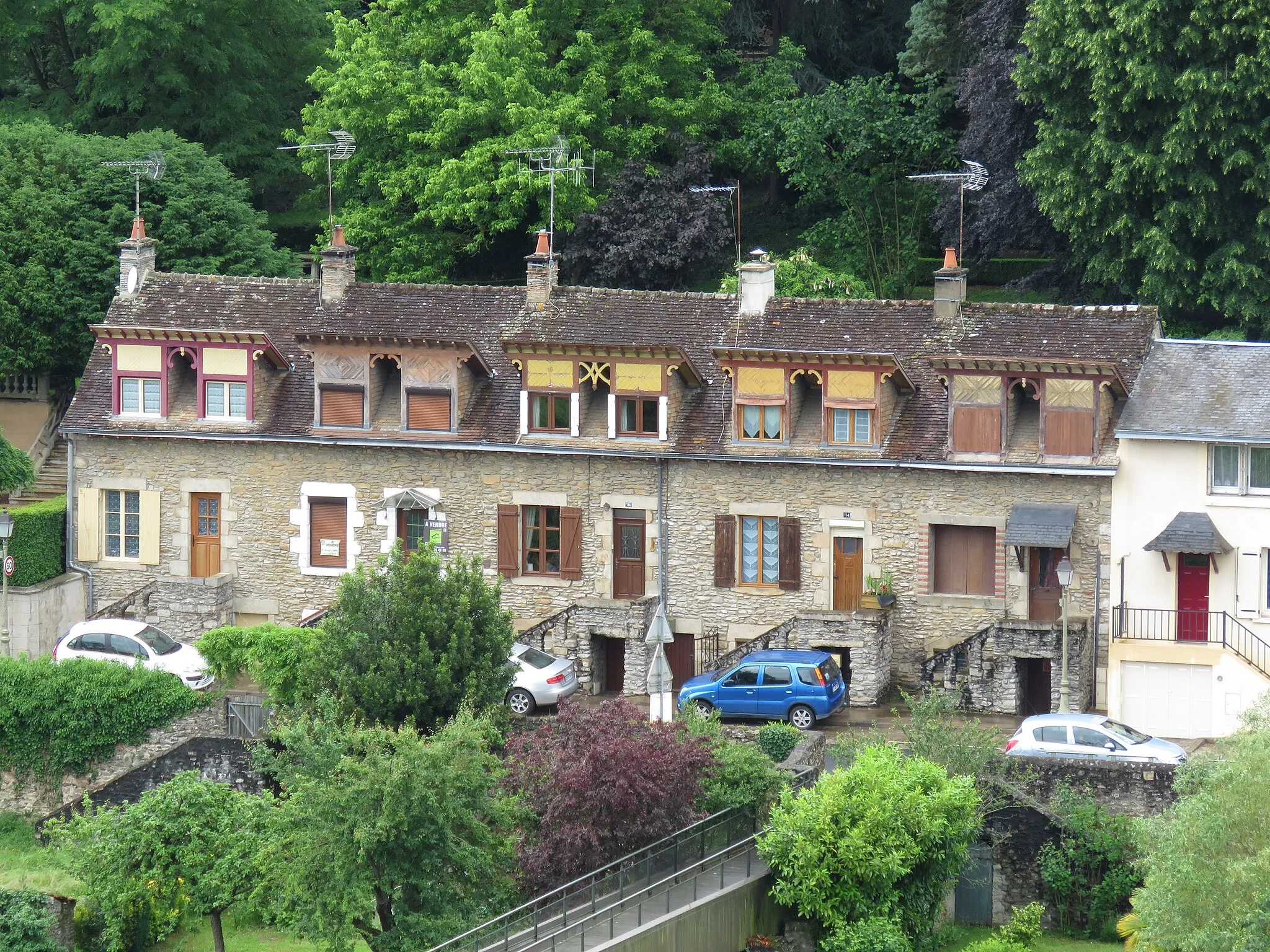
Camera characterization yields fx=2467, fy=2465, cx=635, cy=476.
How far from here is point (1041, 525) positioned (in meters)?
45.7

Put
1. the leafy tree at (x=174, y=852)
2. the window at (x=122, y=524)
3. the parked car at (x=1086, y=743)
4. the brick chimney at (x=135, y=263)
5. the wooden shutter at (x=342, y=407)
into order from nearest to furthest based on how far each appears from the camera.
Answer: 1. the leafy tree at (x=174, y=852)
2. the parked car at (x=1086, y=743)
3. the wooden shutter at (x=342, y=407)
4. the window at (x=122, y=524)
5. the brick chimney at (x=135, y=263)

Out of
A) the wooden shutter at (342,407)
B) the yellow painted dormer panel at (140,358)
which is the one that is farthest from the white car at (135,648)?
the yellow painted dormer panel at (140,358)

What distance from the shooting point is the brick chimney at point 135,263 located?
5238cm

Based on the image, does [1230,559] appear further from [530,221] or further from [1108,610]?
[530,221]

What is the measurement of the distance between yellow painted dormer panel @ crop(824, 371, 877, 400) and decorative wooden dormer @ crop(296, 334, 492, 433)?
7087mm

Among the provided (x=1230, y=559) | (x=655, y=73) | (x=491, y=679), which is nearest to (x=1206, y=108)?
(x=1230, y=559)

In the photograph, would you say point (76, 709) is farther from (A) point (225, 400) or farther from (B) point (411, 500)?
(B) point (411, 500)

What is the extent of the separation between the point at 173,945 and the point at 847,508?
596 inches

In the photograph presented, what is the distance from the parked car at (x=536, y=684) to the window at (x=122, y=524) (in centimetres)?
974

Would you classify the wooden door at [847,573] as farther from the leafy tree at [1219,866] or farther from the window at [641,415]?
the leafy tree at [1219,866]

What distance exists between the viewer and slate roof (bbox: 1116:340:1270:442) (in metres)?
45.1

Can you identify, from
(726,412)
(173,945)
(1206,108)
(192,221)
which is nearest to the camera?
(173,945)

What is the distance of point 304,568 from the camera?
5025 cm

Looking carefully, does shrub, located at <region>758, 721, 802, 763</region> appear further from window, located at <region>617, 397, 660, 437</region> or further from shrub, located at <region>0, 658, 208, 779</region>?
shrub, located at <region>0, 658, 208, 779</region>
